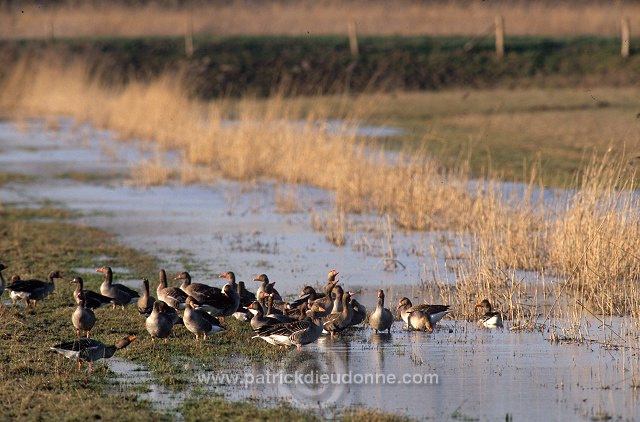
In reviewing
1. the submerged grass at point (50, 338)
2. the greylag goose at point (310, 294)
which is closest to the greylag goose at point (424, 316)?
the greylag goose at point (310, 294)

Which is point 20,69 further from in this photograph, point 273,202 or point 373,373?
point 373,373

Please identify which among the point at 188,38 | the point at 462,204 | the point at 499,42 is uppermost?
the point at 188,38

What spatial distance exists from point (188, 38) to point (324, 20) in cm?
951

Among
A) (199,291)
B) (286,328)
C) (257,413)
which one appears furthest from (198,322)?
(257,413)

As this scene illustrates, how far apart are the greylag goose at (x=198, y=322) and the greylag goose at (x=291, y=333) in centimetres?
60

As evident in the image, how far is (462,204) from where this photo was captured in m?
18.3

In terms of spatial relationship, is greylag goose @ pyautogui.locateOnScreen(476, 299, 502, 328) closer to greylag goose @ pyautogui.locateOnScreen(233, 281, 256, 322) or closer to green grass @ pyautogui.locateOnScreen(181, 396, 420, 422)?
greylag goose @ pyautogui.locateOnScreen(233, 281, 256, 322)

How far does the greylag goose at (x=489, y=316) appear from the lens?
11.7 m

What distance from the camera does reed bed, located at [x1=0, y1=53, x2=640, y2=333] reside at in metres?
13.0

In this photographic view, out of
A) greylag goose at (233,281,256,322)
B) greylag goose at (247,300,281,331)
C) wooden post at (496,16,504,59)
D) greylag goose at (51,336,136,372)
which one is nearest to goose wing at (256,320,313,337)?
greylag goose at (247,300,281,331)

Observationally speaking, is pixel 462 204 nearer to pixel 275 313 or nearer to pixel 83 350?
pixel 275 313

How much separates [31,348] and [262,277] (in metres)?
3.27

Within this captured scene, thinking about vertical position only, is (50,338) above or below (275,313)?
below

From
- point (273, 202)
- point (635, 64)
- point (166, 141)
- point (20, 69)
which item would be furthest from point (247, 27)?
point (273, 202)
